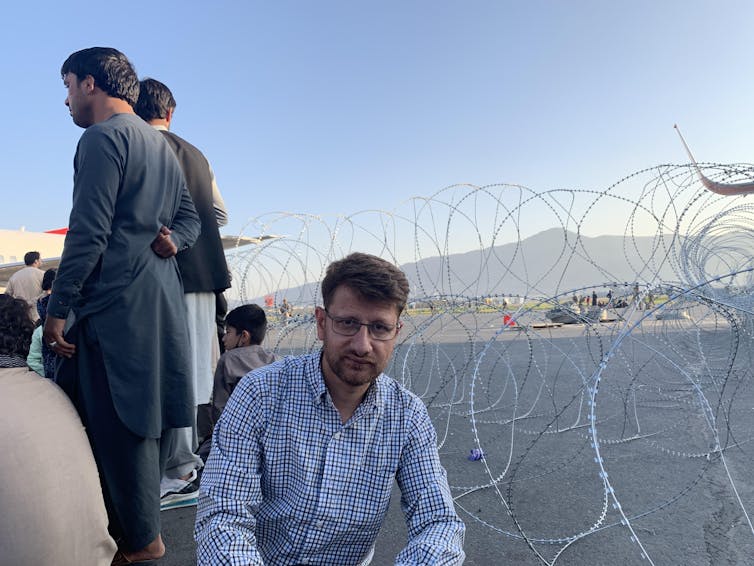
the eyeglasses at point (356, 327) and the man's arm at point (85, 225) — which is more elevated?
the man's arm at point (85, 225)

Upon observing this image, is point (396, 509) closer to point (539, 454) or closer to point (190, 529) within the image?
point (190, 529)

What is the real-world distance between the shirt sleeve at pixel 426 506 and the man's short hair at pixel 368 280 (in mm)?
360

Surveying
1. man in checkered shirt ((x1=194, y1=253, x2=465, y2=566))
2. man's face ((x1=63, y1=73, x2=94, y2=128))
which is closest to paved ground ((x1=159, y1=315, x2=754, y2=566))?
man in checkered shirt ((x1=194, y1=253, x2=465, y2=566))

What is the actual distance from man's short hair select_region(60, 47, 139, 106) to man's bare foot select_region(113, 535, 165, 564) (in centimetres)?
196

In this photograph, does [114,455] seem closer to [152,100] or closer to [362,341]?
[362,341]

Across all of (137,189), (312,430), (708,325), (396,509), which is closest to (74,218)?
(137,189)

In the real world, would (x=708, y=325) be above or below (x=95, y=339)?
below

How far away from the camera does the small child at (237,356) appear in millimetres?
3246

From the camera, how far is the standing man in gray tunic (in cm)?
208

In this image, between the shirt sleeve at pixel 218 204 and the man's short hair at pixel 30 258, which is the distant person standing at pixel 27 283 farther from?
the shirt sleeve at pixel 218 204

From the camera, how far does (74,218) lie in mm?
2047

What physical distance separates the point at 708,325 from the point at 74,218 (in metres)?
19.8

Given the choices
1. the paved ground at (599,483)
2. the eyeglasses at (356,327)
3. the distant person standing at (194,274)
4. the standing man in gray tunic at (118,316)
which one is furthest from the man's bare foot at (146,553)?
the eyeglasses at (356,327)

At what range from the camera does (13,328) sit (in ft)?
7.85
